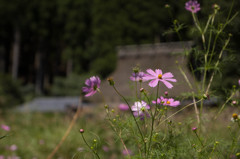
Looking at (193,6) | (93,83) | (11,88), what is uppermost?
(193,6)

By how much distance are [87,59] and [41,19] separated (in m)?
3.25

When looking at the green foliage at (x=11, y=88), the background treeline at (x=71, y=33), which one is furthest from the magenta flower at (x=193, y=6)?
the background treeline at (x=71, y=33)

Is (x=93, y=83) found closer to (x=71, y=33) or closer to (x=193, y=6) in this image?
(x=193, y=6)

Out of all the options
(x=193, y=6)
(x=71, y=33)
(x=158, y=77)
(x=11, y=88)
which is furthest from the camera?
(x=71, y=33)

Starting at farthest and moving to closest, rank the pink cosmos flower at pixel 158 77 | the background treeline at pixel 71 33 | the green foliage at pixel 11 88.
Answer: the background treeline at pixel 71 33
the green foliage at pixel 11 88
the pink cosmos flower at pixel 158 77

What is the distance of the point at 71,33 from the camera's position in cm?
1569

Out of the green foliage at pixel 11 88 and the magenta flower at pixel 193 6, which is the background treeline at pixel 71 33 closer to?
the green foliage at pixel 11 88

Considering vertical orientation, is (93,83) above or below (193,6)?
below

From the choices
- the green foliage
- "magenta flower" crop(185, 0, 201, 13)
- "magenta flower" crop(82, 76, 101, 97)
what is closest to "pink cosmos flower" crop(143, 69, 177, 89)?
"magenta flower" crop(82, 76, 101, 97)

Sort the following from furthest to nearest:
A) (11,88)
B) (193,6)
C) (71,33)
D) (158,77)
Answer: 1. (71,33)
2. (11,88)
3. (193,6)
4. (158,77)

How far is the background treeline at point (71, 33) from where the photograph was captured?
12.6 meters

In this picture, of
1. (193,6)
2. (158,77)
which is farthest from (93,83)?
(193,6)

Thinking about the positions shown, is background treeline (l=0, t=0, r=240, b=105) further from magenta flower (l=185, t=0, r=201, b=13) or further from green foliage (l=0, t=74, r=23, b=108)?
magenta flower (l=185, t=0, r=201, b=13)

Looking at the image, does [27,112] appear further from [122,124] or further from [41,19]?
[41,19]
